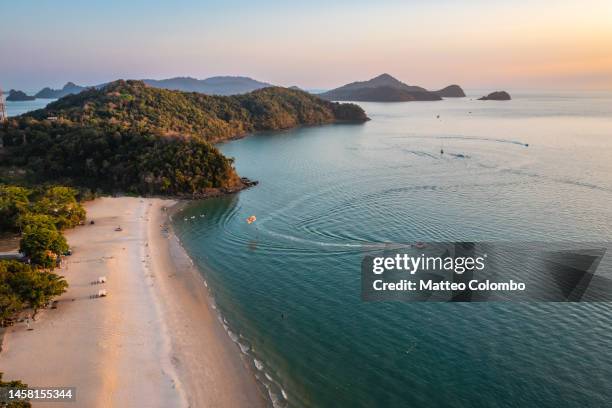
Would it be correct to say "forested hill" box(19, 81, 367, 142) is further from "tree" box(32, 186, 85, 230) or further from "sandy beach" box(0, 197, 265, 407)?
"sandy beach" box(0, 197, 265, 407)

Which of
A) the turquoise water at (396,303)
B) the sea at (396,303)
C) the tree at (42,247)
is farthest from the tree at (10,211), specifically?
the turquoise water at (396,303)

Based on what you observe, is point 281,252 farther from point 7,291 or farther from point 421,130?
point 421,130

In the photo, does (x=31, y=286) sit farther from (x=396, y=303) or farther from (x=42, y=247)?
(x=396, y=303)

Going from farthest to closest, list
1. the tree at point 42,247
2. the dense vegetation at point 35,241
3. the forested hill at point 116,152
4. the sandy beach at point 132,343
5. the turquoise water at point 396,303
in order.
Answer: the forested hill at point 116,152
the tree at point 42,247
the dense vegetation at point 35,241
the turquoise water at point 396,303
the sandy beach at point 132,343

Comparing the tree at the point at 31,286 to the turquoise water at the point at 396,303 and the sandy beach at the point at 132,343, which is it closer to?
the sandy beach at the point at 132,343

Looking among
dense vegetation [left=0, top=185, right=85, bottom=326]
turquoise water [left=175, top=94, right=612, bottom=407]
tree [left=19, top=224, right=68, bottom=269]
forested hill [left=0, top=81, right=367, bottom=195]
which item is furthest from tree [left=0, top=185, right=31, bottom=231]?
forested hill [left=0, top=81, right=367, bottom=195]

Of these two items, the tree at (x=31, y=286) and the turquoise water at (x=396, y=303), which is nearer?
the turquoise water at (x=396, y=303)

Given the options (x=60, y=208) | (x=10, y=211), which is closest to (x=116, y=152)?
(x=60, y=208)
